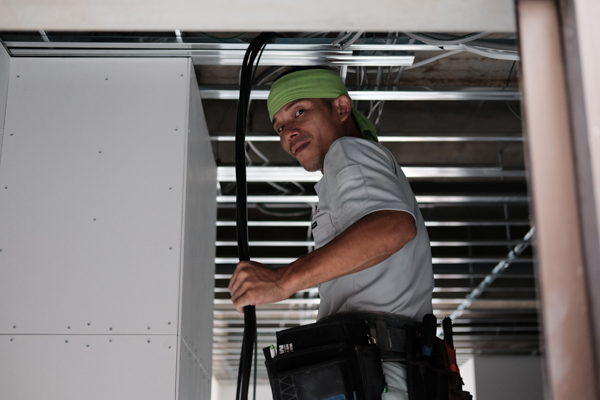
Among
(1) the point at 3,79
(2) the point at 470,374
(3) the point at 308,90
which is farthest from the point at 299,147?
(2) the point at 470,374

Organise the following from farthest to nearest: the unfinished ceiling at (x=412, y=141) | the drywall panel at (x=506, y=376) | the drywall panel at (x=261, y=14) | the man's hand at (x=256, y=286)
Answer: the drywall panel at (x=506, y=376) < the unfinished ceiling at (x=412, y=141) < the man's hand at (x=256, y=286) < the drywall panel at (x=261, y=14)

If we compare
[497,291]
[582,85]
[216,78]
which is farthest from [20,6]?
[497,291]

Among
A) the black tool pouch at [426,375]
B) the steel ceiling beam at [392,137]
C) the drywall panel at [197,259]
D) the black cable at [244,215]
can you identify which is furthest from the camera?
the steel ceiling beam at [392,137]

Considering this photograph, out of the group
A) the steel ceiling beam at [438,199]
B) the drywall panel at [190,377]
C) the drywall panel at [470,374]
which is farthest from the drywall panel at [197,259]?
the drywall panel at [470,374]

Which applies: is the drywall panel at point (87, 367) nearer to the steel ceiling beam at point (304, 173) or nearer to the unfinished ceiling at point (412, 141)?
the unfinished ceiling at point (412, 141)

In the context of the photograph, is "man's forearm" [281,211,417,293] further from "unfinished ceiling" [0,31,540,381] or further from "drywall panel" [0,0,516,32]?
"unfinished ceiling" [0,31,540,381]

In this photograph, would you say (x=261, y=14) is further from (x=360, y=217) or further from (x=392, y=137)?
(x=392, y=137)

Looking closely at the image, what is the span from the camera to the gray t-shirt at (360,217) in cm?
177

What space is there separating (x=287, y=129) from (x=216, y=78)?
3.11ft

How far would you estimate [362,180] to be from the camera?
1.79 m

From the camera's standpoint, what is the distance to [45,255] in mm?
2271

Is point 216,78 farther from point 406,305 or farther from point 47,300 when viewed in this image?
point 406,305

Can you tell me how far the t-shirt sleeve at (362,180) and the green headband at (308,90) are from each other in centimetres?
48

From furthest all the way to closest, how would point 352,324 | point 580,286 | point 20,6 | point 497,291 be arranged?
point 497,291 < point 352,324 < point 20,6 < point 580,286
